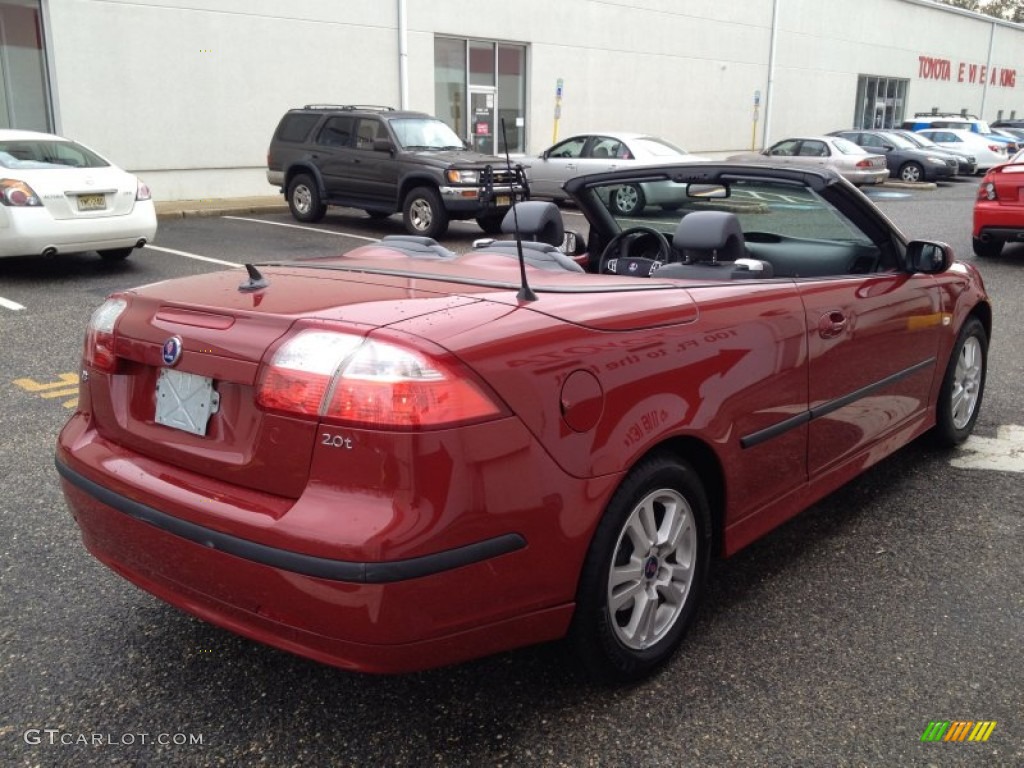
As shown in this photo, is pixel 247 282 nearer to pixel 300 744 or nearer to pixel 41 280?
pixel 300 744

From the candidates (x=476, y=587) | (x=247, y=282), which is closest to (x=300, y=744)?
(x=476, y=587)

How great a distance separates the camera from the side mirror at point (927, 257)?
3.95m

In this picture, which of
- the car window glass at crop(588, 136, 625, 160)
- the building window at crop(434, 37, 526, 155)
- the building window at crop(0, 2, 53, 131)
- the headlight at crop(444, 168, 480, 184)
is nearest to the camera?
the headlight at crop(444, 168, 480, 184)

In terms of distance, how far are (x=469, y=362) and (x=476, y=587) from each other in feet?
1.73

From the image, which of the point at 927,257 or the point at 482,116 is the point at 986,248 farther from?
the point at 482,116

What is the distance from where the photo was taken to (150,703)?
264 centimetres

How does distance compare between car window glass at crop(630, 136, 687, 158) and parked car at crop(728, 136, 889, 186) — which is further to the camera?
parked car at crop(728, 136, 889, 186)

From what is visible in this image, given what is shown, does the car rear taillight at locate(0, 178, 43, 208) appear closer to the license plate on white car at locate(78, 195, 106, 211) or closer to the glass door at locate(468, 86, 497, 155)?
the license plate on white car at locate(78, 195, 106, 211)

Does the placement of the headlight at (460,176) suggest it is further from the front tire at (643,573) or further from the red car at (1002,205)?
the front tire at (643,573)

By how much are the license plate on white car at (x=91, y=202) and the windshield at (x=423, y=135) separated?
5423mm

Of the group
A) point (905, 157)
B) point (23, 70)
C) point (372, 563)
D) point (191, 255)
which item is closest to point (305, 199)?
point (191, 255)

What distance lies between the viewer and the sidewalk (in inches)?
629

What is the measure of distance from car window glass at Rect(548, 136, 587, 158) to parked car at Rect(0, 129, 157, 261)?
9447 millimetres

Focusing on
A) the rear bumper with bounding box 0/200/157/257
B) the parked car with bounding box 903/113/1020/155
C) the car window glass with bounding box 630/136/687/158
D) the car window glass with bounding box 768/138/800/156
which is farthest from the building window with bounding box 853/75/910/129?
the rear bumper with bounding box 0/200/157/257
